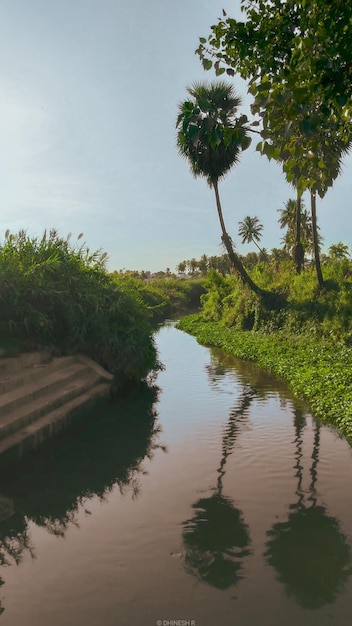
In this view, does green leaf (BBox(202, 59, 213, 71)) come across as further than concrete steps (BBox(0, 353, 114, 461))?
No

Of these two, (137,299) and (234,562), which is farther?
(137,299)

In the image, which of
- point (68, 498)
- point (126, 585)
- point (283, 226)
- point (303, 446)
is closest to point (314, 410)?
point (303, 446)

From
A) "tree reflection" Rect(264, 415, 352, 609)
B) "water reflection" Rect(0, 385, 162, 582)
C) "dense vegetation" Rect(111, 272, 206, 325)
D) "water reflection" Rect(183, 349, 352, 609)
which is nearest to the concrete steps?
"water reflection" Rect(0, 385, 162, 582)

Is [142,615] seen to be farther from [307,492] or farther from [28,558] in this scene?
[307,492]

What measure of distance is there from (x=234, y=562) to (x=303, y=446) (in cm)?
392

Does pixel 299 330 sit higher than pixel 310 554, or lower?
higher

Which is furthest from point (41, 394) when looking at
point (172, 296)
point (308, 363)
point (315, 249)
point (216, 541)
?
point (172, 296)

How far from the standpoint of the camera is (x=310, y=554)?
4.83 m

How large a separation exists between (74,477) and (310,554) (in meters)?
Answer: 3.73

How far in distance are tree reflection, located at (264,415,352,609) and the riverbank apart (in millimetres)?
3256

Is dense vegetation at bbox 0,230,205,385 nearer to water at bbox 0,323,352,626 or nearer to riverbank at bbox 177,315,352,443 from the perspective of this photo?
water at bbox 0,323,352,626

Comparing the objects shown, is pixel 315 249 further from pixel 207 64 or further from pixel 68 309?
pixel 207 64

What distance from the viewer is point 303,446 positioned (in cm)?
825

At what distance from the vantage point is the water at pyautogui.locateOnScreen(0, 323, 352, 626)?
4.07 metres
